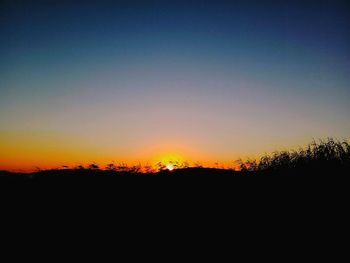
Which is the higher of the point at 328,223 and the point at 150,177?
the point at 150,177

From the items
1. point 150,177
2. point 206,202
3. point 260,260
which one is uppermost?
point 150,177

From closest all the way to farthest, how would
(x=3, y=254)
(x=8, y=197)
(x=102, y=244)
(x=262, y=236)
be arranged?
(x=3, y=254), (x=102, y=244), (x=262, y=236), (x=8, y=197)

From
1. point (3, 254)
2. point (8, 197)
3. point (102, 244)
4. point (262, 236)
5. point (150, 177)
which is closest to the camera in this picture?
point (3, 254)

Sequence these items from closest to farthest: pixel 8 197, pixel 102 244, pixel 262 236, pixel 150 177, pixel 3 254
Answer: pixel 3 254 < pixel 102 244 < pixel 262 236 < pixel 8 197 < pixel 150 177

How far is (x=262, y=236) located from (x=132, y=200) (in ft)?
8.77

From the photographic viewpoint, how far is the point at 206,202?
6.07 metres

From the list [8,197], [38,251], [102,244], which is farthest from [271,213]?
[8,197]

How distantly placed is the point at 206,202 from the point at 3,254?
3.80 meters

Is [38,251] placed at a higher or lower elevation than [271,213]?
lower

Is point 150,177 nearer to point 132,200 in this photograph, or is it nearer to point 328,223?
point 132,200

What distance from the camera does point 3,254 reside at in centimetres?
452

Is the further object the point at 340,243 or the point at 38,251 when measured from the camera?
the point at 340,243

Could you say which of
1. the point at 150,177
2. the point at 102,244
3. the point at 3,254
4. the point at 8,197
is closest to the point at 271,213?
the point at 150,177

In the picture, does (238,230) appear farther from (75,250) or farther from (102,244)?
(75,250)
